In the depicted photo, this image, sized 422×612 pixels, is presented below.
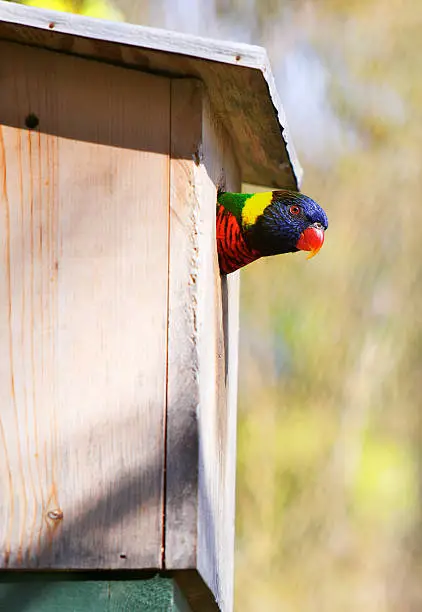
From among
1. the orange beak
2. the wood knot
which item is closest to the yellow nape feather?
the orange beak

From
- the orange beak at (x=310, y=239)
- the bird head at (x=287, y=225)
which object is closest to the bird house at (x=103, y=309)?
the bird head at (x=287, y=225)

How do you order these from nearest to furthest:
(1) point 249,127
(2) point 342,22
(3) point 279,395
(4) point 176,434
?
1. (4) point 176,434
2. (1) point 249,127
3. (3) point 279,395
4. (2) point 342,22

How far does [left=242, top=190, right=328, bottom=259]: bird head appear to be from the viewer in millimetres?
2432

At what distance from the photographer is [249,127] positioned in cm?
228

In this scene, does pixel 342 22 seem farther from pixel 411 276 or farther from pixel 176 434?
pixel 176 434

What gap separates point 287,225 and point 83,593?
121 cm

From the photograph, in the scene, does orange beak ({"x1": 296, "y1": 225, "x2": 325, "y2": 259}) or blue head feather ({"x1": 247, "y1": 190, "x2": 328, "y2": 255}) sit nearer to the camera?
blue head feather ({"x1": 247, "y1": 190, "x2": 328, "y2": 255})

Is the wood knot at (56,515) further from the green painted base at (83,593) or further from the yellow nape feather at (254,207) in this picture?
the yellow nape feather at (254,207)

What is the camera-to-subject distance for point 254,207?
7.77 feet

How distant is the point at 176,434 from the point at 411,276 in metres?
5.95

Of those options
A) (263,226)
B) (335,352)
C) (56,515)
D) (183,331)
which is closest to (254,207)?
(263,226)

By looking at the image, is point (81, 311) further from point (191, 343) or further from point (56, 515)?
point (56, 515)

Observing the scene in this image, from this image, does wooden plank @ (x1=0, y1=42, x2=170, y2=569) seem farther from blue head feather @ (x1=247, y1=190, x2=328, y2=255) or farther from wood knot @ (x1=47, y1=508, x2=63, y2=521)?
blue head feather @ (x1=247, y1=190, x2=328, y2=255)

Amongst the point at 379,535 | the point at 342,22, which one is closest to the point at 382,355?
the point at 379,535
